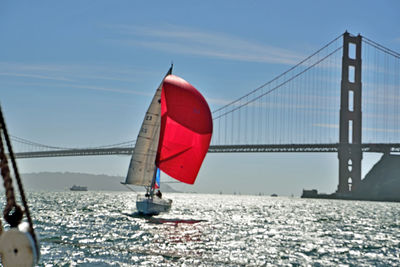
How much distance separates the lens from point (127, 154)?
71.6 metres

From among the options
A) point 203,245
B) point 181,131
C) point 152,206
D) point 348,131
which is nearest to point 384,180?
point 348,131

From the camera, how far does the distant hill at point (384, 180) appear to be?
8325 centimetres

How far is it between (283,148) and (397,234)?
4399 centimetres

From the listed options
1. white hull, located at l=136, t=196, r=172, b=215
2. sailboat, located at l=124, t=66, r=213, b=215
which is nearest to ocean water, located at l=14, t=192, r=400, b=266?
white hull, located at l=136, t=196, r=172, b=215

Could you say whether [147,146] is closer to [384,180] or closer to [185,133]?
[185,133]

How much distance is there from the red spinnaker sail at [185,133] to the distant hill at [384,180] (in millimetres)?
61047

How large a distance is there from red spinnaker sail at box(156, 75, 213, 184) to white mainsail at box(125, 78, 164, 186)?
3.07 m

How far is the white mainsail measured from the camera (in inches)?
1182

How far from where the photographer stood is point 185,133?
2623 centimetres

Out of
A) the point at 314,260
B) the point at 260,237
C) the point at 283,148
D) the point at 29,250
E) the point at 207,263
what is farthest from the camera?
the point at 283,148

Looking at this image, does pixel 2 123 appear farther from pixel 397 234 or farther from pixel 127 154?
pixel 127 154

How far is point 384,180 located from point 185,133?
215ft

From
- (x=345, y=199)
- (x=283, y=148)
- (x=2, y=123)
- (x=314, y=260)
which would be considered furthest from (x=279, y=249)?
(x=345, y=199)

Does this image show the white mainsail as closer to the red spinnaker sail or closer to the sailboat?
the sailboat
